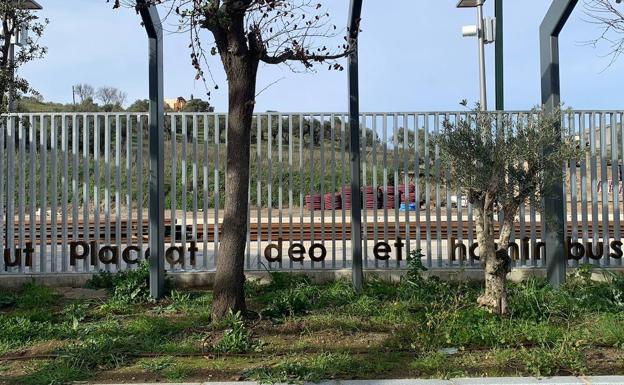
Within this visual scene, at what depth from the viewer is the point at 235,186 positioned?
258 inches

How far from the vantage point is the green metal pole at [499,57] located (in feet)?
46.6

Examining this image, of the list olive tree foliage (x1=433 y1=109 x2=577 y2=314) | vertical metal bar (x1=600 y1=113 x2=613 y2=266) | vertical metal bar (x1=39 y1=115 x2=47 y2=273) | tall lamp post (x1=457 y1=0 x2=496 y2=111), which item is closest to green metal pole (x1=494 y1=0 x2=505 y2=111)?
tall lamp post (x1=457 y1=0 x2=496 y2=111)

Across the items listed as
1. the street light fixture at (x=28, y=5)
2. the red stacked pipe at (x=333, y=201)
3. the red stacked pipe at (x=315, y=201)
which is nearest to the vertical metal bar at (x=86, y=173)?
the street light fixture at (x=28, y=5)

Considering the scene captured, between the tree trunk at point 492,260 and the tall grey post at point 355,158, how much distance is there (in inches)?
68.2

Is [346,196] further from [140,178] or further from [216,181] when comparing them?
[140,178]

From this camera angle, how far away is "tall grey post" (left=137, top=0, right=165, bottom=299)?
774 cm

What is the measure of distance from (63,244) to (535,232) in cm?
661

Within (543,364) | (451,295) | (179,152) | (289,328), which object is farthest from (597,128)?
(179,152)

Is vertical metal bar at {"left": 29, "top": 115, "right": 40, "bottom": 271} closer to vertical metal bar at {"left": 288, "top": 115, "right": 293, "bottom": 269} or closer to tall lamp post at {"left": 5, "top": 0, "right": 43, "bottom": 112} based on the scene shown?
tall lamp post at {"left": 5, "top": 0, "right": 43, "bottom": 112}

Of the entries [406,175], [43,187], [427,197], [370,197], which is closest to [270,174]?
[370,197]

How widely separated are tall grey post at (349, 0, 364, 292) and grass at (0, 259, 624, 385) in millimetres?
369

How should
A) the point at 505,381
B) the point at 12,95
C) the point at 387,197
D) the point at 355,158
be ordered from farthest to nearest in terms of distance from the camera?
the point at 387,197, the point at 355,158, the point at 12,95, the point at 505,381

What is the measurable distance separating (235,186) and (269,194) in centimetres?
205

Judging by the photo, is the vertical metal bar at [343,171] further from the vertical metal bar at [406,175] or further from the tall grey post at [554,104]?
the tall grey post at [554,104]
